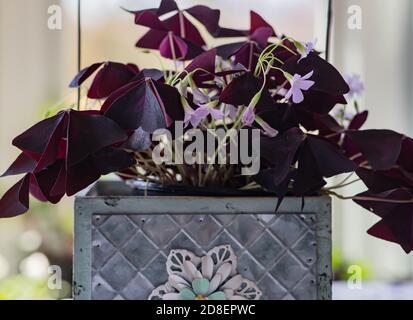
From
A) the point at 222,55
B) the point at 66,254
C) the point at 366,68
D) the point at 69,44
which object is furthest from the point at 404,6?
the point at 222,55

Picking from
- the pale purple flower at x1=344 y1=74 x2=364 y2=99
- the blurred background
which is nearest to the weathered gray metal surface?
the pale purple flower at x1=344 y1=74 x2=364 y2=99

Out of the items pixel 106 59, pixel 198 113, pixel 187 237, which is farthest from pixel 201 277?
pixel 106 59

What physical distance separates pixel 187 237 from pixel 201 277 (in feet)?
0.12

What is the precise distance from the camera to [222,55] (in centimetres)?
47

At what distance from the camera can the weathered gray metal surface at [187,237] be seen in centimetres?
42

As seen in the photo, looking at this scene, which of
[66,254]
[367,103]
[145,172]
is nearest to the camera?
[145,172]

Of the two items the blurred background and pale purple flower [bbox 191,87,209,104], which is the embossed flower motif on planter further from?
the blurred background

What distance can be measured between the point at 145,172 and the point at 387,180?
0.76 feet

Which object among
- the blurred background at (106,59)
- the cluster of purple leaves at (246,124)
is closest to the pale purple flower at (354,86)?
the cluster of purple leaves at (246,124)

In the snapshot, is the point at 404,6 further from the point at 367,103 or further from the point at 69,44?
the point at 69,44

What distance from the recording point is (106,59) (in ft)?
5.32

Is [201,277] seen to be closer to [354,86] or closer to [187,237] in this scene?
[187,237]

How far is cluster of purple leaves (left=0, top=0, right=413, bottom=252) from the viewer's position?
381 millimetres

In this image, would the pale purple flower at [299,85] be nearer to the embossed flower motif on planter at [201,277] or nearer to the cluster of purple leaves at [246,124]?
the cluster of purple leaves at [246,124]
